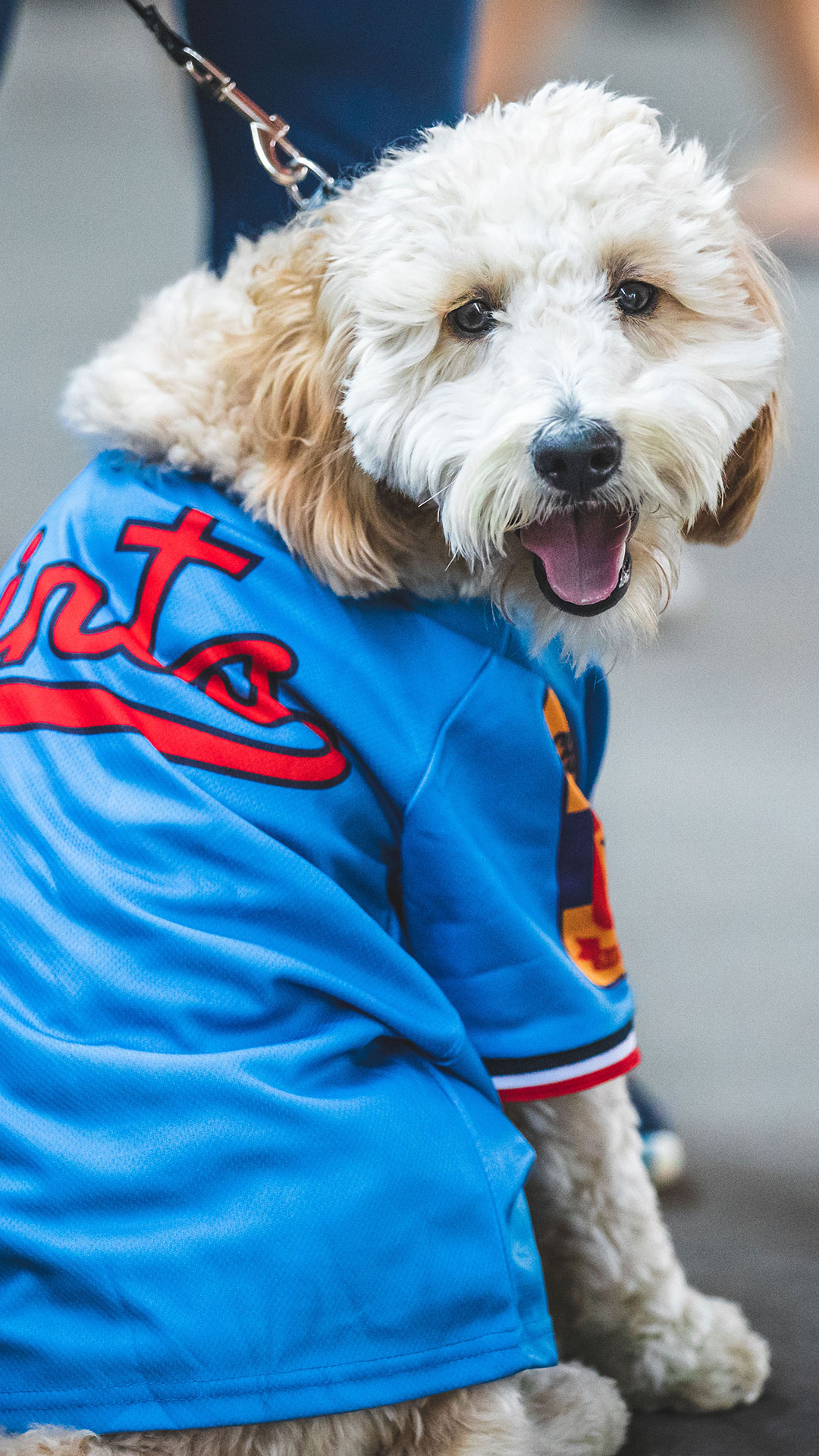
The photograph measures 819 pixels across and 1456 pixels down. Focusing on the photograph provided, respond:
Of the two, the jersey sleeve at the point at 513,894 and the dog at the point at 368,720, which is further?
the jersey sleeve at the point at 513,894

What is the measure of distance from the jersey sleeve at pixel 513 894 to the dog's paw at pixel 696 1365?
0.95ft

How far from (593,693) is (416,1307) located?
0.59 meters

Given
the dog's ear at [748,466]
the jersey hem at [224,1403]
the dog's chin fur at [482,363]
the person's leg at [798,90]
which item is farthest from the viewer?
the person's leg at [798,90]

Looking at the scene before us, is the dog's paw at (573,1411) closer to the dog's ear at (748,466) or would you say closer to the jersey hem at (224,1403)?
the jersey hem at (224,1403)

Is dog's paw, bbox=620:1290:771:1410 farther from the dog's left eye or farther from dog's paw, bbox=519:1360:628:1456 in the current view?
the dog's left eye

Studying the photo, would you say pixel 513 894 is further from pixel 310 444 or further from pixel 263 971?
pixel 310 444

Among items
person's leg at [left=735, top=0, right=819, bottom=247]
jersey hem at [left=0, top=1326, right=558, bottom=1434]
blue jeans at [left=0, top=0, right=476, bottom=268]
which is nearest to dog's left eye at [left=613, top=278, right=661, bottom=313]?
blue jeans at [left=0, top=0, right=476, bottom=268]

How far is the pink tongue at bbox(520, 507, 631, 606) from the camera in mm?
1140

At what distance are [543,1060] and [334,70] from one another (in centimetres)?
94

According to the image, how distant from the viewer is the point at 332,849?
3.65 feet

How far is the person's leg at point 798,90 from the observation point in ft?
12.4

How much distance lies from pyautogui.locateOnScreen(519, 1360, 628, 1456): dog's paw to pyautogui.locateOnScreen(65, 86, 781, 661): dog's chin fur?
62 centimetres

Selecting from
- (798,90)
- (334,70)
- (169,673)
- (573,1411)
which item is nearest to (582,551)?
(169,673)

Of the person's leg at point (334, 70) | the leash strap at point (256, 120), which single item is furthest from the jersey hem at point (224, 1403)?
the person's leg at point (334, 70)
